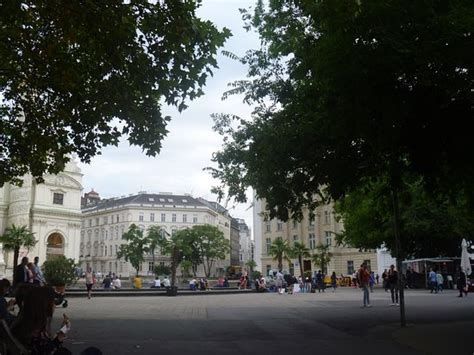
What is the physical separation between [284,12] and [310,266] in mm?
74312

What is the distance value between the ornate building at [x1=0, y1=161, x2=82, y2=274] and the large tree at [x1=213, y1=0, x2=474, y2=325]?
228ft

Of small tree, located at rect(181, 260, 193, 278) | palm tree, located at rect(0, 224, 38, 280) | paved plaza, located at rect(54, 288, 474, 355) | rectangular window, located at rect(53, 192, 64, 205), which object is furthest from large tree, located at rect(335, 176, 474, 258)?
small tree, located at rect(181, 260, 193, 278)

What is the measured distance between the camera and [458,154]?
11.7m

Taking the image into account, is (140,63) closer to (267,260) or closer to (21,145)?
(21,145)

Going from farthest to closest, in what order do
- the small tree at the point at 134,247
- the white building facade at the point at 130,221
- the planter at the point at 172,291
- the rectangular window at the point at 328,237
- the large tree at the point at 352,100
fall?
1. the white building facade at the point at 130,221
2. the small tree at the point at 134,247
3. the rectangular window at the point at 328,237
4. the planter at the point at 172,291
5. the large tree at the point at 352,100

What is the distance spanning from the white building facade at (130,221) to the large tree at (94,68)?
342 feet

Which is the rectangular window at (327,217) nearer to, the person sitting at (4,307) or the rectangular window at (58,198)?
the rectangular window at (58,198)

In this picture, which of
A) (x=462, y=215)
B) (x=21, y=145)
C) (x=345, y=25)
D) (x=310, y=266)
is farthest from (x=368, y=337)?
(x=310, y=266)

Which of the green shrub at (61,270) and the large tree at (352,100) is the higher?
the large tree at (352,100)

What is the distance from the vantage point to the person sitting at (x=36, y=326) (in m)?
5.56

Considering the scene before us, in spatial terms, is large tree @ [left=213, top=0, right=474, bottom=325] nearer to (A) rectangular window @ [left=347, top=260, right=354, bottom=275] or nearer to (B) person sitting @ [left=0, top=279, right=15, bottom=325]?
(B) person sitting @ [left=0, top=279, right=15, bottom=325]

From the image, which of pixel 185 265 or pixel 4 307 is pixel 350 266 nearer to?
pixel 185 265

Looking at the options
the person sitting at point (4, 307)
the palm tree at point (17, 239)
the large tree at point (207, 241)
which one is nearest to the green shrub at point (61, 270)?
the palm tree at point (17, 239)

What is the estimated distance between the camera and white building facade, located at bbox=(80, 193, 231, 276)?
12131cm
